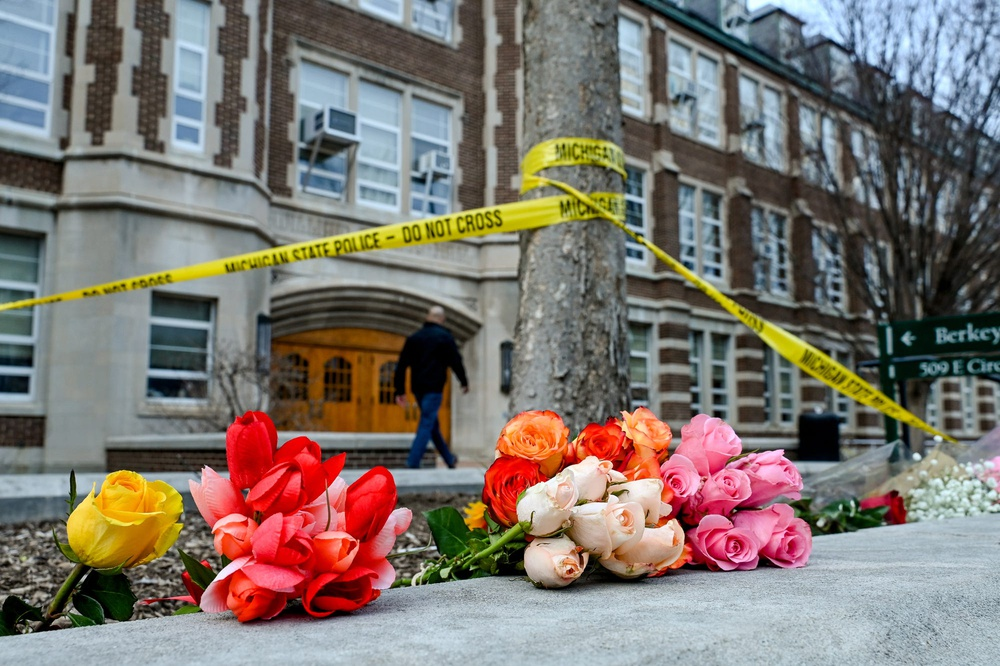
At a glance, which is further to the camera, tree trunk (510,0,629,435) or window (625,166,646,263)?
window (625,166,646,263)

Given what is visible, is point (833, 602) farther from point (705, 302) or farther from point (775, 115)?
point (775, 115)

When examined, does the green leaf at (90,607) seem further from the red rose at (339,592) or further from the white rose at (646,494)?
the white rose at (646,494)

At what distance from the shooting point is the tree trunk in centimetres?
424

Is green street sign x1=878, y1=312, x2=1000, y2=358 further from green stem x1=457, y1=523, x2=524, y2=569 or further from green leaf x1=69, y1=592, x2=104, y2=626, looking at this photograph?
green leaf x1=69, y1=592, x2=104, y2=626

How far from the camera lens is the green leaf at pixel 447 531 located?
5.91 feet

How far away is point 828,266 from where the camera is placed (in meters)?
20.1

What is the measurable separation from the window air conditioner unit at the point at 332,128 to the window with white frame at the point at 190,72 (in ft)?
7.09

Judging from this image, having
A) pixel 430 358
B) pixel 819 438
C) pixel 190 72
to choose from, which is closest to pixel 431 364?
pixel 430 358

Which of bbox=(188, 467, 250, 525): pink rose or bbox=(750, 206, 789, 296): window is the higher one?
bbox=(750, 206, 789, 296): window

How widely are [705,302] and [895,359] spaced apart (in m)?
16.8

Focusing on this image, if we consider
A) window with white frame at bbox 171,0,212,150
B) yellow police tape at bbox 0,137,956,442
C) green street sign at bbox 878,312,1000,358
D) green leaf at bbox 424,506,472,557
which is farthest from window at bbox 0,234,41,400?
green leaf at bbox 424,506,472,557

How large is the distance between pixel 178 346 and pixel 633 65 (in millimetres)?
13844

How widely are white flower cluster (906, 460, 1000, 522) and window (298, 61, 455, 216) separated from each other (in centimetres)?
1259

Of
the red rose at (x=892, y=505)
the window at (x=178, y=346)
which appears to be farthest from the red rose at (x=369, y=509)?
the window at (x=178, y=346)
